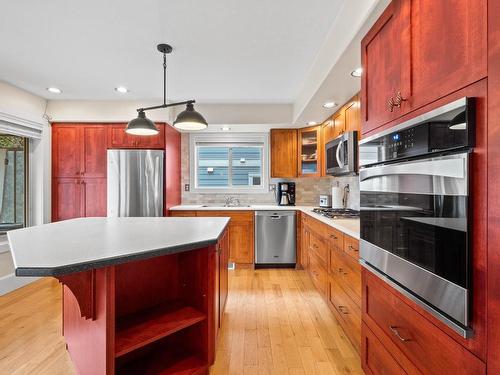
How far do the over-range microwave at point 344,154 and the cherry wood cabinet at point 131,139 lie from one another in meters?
2.34

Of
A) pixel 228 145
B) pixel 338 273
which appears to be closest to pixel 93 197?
pixel 228 145

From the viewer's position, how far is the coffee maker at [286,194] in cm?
417

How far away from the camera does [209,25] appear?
2.00 meters

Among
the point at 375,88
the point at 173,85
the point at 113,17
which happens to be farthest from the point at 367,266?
the point at 173,85

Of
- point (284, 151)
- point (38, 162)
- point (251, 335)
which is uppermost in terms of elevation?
point (284, 151)

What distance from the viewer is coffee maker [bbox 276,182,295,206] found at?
4165 mm

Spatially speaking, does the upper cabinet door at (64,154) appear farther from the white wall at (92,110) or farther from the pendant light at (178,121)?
the pendant light at (178,121)

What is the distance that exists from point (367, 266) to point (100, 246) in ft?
4.56

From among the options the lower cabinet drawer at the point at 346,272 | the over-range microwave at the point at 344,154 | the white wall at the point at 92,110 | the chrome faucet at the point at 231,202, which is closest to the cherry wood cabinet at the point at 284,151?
the chrome faucet at the point at 231,202

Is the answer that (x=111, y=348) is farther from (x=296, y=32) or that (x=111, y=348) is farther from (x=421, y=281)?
(x=296, y=32)

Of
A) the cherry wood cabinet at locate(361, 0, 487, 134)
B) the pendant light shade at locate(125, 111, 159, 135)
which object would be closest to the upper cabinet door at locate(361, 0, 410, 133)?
the cherry wood cabinet at locate(361, 0, 487, 134)

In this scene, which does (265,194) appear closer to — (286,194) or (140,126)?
(286,194)

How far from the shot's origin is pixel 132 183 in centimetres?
356

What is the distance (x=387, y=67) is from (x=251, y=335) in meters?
2.06
